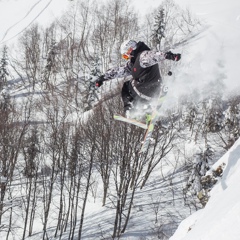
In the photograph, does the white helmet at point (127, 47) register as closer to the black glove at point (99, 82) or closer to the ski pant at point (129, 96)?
the black glove at point (99, 82)

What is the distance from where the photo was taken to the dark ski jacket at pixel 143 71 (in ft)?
26.6

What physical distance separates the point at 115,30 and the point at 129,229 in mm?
33723

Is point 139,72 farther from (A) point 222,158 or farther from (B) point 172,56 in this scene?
(A) point 222,158

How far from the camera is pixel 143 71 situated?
8492 mm

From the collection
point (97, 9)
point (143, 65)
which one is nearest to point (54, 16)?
point (97, 9)

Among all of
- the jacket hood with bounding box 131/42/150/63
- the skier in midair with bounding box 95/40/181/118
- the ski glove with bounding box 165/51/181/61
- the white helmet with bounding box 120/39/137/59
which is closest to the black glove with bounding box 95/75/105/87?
the skier in midair with bounding box 95/40/181/118

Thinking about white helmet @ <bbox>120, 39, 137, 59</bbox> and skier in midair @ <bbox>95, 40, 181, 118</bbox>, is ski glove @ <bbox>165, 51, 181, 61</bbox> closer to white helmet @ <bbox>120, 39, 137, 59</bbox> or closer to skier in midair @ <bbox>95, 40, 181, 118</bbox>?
skier in midair @ <bbox>95, 40, 181, 118</bbox>

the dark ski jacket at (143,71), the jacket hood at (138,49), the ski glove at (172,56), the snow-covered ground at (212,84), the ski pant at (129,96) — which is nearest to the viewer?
the snow-covered ground at (212,84)

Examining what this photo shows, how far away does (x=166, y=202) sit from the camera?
2677 centimetres

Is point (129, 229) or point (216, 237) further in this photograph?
point (129, 229)

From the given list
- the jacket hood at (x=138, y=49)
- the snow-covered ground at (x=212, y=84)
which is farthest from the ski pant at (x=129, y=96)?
the snow-covered ground at (x=212, y=84)

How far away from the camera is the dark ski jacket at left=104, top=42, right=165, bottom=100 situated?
809 cm

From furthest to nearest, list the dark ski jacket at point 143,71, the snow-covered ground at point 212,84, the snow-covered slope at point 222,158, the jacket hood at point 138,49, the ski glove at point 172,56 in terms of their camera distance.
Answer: the jacket hood at point 138,49
the dark ski jacket at point 143,71
the ski glove at point 172,56
the snow-covered ground at point 212,84
the snow-covered slope at point 222,158

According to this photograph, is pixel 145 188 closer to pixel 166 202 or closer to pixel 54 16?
pixel 166 202
